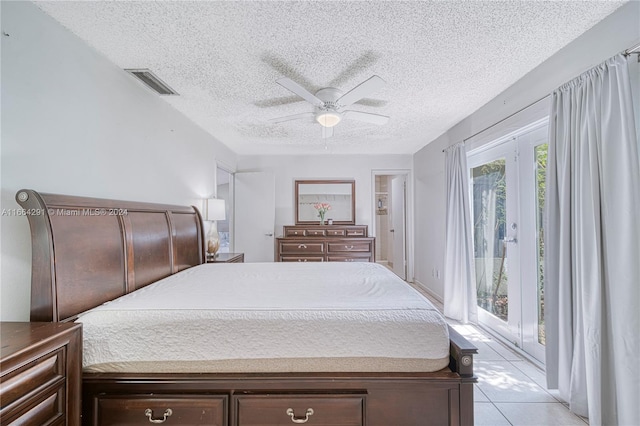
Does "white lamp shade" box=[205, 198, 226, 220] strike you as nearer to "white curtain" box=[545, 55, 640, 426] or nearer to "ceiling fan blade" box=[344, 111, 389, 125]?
"ceiling fan blade" box=[344, 111, 389, 125]

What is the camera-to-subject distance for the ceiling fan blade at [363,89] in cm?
196

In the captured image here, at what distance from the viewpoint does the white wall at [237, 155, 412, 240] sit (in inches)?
203

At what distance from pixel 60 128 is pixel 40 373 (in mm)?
1284

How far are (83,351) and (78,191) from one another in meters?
0.95

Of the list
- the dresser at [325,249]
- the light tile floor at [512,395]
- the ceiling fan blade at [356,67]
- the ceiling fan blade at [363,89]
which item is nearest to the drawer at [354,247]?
the dresser at [325,249]

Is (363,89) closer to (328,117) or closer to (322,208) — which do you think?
(328,117)

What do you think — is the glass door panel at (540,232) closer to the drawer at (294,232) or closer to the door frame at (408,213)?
the door frame at (408,213)

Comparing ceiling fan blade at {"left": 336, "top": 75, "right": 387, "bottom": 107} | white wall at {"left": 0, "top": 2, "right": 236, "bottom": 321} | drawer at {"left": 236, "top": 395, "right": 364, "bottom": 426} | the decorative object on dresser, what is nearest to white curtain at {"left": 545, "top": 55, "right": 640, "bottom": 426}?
ceiling fan blade at {"left": 336, "top": 75, "right": 387, "bottom": 107}

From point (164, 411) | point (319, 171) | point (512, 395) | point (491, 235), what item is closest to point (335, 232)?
point (319, 171)

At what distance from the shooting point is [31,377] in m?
1.02

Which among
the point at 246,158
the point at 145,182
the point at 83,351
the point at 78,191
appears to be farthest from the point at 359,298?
the point at 246,158

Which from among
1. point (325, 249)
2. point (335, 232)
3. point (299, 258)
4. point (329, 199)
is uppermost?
point (329, 199)

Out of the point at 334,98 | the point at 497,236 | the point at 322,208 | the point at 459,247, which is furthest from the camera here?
the point at 322,208

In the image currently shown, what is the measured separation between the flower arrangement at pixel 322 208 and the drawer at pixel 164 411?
3.90m
